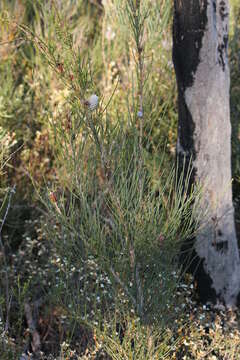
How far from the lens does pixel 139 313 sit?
80.1 inches

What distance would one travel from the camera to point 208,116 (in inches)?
103

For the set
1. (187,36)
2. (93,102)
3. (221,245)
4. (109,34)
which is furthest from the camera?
(109,34)

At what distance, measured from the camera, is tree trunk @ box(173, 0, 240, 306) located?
2.55 meters

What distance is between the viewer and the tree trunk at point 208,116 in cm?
255

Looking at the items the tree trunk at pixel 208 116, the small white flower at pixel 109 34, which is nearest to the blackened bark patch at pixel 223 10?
the tree trunk at pixel 208 116

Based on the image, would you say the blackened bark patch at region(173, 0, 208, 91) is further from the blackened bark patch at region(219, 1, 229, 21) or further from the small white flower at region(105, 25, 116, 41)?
the small white flower at region(105, 25, 116, 41)

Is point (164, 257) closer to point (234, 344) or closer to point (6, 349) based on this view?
point (234, 344)

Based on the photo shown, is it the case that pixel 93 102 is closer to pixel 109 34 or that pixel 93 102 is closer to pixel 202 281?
pixel 202 281

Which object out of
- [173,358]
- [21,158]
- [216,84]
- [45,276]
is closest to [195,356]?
[173,358]

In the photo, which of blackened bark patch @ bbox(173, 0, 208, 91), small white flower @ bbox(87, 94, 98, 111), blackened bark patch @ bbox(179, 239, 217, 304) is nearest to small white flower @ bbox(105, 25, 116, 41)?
blackened bark patch @ bbox(173, 0, 208, 91)

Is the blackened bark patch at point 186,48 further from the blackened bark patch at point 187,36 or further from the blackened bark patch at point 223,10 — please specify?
the blackened bark patch at point 223,10

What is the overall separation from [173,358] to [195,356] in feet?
0.43

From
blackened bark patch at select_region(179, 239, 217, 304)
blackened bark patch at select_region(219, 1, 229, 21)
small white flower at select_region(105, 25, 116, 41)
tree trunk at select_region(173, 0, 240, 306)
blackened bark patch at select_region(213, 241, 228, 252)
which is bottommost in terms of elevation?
A: blackened bark patch at select_region(179, 239, 217, 304)

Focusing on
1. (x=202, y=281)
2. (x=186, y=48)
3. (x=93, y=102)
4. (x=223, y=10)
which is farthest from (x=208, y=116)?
(x=93, y=102)
